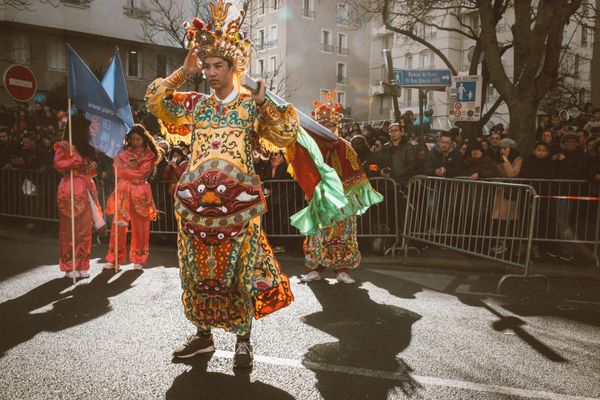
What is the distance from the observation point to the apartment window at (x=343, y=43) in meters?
51.3

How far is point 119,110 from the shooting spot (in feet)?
23.5

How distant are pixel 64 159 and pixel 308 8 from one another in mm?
43991

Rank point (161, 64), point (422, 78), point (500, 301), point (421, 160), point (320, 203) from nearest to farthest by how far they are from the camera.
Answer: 1. point (320, 203)
2. point (500, 301)
3. point (421, 160)
4. point (422, 78)
5. point (161, 64)

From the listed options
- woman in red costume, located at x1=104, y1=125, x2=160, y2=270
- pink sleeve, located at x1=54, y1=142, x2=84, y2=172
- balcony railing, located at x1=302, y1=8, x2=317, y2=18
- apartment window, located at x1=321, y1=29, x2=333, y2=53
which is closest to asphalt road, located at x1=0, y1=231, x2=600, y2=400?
woman in red costume, located at x1=104, y1=125, x2=160, y2=270

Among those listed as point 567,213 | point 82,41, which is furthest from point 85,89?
point 82,41

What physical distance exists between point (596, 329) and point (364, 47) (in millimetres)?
50742

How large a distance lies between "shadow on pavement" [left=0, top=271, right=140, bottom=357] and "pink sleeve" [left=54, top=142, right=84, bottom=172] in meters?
1.29

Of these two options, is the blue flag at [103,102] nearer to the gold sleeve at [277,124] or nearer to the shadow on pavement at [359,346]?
the shadow on pavement at [359,346]

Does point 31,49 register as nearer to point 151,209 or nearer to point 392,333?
point 151,209

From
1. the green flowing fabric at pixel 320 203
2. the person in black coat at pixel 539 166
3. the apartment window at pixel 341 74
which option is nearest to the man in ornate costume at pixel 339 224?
the green flowing fabric at pixel 320 203

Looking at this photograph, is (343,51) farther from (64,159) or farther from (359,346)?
(359,346)

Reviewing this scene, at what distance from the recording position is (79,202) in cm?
734

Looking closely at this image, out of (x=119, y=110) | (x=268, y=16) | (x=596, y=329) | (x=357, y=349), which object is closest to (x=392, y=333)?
(x=357, y=349)

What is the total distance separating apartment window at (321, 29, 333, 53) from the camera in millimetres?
49344
